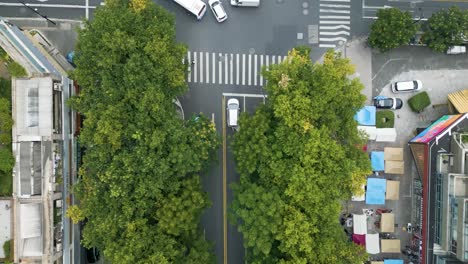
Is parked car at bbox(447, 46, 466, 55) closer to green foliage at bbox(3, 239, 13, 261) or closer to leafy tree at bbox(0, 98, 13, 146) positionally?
leafy tree at bbox(0, 98, 13, 146)

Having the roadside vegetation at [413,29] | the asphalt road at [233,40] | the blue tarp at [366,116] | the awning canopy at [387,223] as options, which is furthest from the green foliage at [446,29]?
the awning canopy at [387,223]

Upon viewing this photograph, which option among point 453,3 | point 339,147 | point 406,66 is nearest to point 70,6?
point 339,147

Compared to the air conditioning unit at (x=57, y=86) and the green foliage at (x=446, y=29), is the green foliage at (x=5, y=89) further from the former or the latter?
the green foliage at (x=446, y=29)

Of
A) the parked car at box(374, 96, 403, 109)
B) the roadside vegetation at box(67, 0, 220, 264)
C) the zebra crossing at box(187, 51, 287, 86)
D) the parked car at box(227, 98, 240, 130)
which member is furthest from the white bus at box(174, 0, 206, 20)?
the parked car at box(374, 96, 403, 109)

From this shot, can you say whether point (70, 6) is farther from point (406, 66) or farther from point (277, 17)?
point (406, 66)

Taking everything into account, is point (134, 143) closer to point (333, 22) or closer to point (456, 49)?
point (333, 22)

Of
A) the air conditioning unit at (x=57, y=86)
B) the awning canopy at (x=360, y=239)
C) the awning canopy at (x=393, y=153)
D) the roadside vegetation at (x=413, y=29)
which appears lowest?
the awning canopy at (x=360, y=239)

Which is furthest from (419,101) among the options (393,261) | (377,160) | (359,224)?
(393,261)
